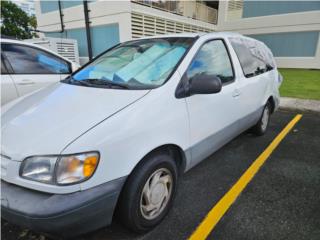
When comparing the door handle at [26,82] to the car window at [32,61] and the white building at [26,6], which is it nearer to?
the car window at [32,61]

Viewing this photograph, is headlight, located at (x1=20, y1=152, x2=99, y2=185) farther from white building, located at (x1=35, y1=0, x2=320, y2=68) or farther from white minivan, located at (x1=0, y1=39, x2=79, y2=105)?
white building, located at (x1=35, y1=0, x2=320, y2=68)

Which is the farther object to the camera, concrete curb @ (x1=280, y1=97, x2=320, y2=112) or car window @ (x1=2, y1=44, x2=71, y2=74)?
concrete curb @ (x1=280, y1=97, x2=320, y2=112)

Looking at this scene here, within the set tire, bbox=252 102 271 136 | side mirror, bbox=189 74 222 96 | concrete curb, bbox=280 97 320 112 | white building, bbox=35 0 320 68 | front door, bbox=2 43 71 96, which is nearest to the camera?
side mirror, bbox=189 74 222 96

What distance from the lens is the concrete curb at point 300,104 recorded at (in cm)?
599

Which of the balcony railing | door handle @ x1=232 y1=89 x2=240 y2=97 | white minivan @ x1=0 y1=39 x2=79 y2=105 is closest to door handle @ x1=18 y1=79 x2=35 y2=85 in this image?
white minivan @ x1=0 y1=39 x2=79 y2=105

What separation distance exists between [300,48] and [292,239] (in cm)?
1796

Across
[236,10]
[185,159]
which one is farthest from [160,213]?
[236,10]

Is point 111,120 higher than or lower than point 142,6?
lower

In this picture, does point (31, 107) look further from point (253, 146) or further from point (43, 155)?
point (253, 146)

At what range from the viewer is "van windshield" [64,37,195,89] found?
2.22m

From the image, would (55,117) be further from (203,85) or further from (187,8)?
(187,8)

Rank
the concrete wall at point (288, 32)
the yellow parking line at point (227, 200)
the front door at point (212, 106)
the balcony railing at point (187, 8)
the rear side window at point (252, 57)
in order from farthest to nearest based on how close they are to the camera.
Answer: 1. the concrete wall at point (288, 32)
2. the balcony railing at point (187, 8)
3. the rear side window at point (252, 57)
4. the front door at point (212, 106)
5. the yellow parking line at point (227, 200)

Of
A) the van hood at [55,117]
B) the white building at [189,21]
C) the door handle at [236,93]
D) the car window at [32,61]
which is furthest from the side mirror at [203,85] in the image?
the white building at [189,21]

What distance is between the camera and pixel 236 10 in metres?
19.6
